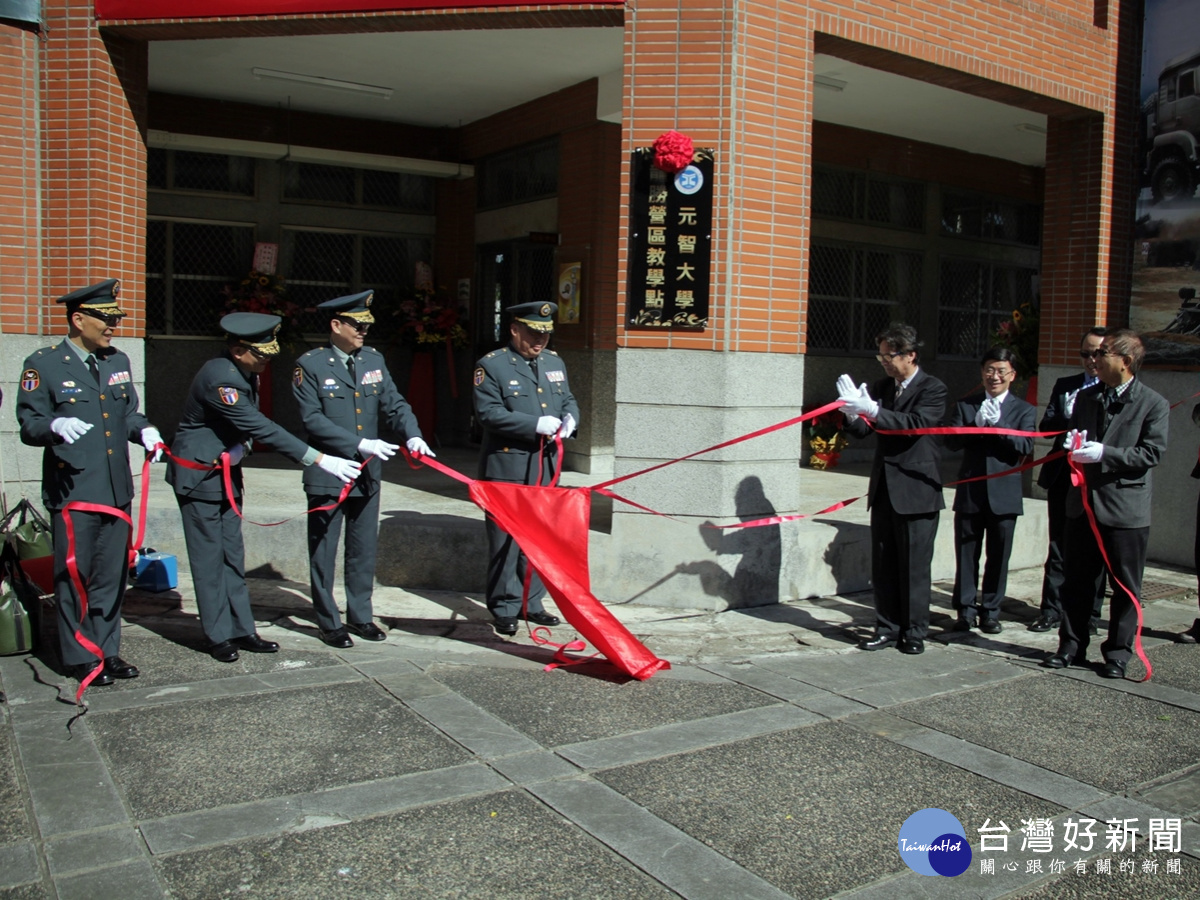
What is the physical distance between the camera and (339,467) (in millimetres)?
5961

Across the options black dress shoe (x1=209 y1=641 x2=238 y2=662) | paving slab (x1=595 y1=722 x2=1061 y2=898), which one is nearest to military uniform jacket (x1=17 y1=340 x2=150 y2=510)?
black dress shoe (x1=209 y1=641 x2=238 y2=662)

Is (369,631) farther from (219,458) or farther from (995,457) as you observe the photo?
(995,457)

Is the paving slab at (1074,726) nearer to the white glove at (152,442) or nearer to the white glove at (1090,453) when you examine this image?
the white glove at (1090,453)

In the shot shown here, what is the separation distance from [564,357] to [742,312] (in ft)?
13.8

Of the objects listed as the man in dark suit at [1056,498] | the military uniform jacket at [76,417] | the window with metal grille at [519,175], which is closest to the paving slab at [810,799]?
the man in dark suit at [1056,498]

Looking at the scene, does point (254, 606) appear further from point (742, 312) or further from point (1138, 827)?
point (1138, 827)

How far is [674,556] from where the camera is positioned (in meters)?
7.32

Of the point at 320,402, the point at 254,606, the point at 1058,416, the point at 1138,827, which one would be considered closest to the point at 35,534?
the point at 254,606

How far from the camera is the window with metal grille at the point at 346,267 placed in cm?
1288

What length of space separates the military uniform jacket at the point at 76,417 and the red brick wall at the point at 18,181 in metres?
2.98

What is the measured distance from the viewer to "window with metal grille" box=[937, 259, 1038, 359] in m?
14.0

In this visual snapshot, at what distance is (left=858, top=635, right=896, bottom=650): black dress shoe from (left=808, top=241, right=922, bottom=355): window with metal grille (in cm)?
660

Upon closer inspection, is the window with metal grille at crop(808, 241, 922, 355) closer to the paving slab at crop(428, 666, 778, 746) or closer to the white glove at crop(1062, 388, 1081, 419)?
the white glove at crop(1062, 388, 1081, 419)

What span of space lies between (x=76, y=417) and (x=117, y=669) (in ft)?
4.37
